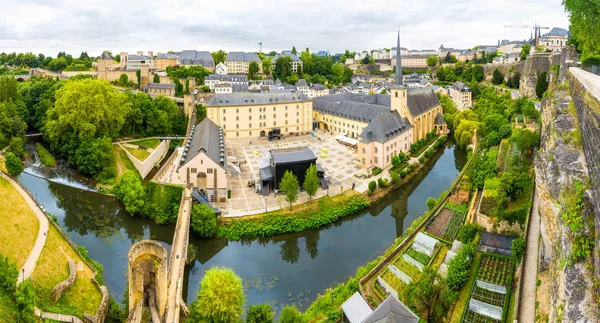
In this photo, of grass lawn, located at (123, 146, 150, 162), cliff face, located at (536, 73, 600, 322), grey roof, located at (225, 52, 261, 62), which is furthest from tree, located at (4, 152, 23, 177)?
grey roof, located at (225, 52, 261, 62)

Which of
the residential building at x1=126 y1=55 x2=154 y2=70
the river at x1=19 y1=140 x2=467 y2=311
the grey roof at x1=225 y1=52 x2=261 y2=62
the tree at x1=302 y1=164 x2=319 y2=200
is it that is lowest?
the river at x1=19 y1=140 x2=467 y2=311

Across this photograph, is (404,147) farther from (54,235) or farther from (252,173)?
(54,235)

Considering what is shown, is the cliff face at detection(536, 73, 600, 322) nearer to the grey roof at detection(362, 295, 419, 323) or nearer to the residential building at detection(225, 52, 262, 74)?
the grey roof at detection(362, 295, 419, 323)

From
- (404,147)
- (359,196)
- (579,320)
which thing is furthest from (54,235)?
(404,147)

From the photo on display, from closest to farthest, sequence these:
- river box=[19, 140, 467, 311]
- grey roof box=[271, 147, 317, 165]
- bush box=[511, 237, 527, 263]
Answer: bush box=[511, 237, 527, 263] < river box=[19, 140, 467, 311] < grey roof box=[271, 147, 317, 165]

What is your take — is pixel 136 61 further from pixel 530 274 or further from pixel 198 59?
pixel 530 274

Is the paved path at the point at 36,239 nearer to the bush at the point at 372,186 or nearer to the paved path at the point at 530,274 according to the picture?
the paved path at the point at 530,274
